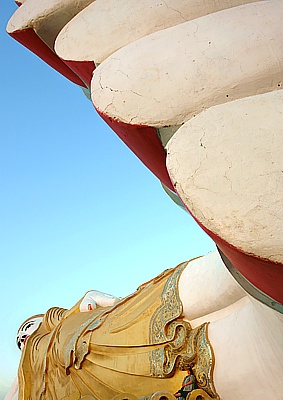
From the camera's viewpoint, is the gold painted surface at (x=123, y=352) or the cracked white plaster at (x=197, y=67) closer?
the cracked white plaster at (x=197, y=67)

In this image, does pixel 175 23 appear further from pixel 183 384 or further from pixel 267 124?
pixel 183 384

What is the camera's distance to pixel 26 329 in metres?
2.99

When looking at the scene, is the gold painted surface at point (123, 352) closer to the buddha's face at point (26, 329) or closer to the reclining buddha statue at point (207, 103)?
the buddha's face at point (26, 329)

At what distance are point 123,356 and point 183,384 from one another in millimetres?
342

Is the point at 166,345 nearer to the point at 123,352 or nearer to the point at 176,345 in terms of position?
the point at 176,345

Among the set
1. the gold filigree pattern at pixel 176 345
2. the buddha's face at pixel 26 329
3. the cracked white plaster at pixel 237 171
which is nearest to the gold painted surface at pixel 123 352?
the gold filigree pattern at pixel 176 345

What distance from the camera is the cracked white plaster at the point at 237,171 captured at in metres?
0.83

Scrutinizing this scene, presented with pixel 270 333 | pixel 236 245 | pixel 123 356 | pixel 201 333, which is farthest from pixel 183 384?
pixel 236 245

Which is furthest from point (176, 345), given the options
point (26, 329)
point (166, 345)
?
point (26, 329)

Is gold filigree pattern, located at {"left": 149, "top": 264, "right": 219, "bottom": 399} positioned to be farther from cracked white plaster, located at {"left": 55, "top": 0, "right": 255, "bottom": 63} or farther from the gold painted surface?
cracked white plaster, located at {"left": 55, "top": 0, "right": 255, "bottom": 63}

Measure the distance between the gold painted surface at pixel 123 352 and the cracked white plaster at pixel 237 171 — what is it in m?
1.21

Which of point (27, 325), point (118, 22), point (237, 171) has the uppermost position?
point (118, 22)

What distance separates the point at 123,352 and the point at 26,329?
2.95 feet

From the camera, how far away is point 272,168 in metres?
0.84
